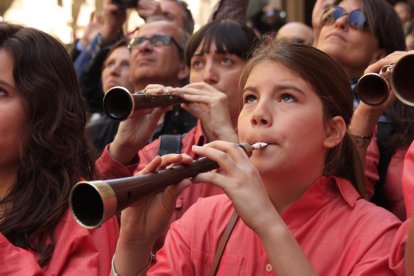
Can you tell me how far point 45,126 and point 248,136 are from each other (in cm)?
91

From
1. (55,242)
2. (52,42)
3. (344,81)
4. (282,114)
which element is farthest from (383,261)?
(52,42)

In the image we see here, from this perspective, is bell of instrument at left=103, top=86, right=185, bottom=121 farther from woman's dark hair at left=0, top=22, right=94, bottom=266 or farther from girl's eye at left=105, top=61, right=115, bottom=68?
girl's eye at left=105, top=61, right=115, bottom=68

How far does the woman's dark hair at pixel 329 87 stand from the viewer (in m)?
2.48

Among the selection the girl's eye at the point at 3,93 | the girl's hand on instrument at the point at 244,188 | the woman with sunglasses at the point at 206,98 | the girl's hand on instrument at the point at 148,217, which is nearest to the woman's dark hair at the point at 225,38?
the woman with sunglasses at the point at 206,98

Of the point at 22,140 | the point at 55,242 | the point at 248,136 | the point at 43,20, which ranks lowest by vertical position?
the point at 43,20

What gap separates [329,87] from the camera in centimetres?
250

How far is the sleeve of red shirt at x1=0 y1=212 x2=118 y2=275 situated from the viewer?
7.66 ft

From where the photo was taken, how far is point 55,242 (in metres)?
2.49

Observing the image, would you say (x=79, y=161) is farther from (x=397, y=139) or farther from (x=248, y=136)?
(x=397, y=139)

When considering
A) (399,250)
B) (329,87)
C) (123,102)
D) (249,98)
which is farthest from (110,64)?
(399,250)

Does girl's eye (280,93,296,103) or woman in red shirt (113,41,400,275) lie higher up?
girl's eye (280,93,296,103)

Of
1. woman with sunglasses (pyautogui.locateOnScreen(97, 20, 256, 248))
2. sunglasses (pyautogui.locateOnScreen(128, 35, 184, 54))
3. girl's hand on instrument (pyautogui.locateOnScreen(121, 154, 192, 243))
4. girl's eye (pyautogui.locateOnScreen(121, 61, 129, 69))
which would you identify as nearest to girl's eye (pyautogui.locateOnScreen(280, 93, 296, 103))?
girl's hand on instrument (pyautogui.locateOnScreen(121, 154, 192, 243))

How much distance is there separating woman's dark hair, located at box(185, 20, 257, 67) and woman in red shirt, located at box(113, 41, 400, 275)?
1.15 meters

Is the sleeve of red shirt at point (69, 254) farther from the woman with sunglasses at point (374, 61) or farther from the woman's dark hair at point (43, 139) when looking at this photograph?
the woman with sunglasses at point (374, 61)
